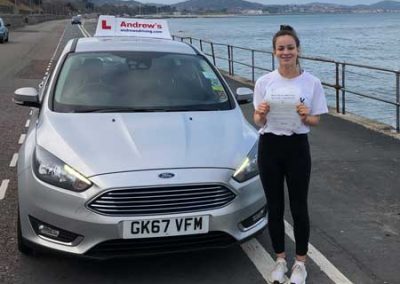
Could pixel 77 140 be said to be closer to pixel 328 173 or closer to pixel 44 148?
pixel 44 148

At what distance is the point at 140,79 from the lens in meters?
5.71

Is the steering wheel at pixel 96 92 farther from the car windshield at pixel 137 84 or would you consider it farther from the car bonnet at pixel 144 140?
the car bonnet at pixel 144 140

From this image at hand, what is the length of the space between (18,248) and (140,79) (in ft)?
6.13

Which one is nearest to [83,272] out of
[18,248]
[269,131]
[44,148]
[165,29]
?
[18,248]

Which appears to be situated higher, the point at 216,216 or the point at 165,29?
the point at 165,29

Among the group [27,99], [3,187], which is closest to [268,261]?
[27,99]

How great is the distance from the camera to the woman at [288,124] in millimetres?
3936

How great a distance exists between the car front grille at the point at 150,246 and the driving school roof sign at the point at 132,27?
15.4 feet

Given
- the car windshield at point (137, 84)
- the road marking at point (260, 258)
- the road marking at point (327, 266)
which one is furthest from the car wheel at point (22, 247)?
the road marking at point (327, 266)

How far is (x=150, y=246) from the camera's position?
4.08 meters

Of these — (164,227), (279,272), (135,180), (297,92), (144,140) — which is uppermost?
(297,92)

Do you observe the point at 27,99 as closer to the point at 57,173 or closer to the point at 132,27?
the point at 57,173

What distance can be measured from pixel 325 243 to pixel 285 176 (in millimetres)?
1110

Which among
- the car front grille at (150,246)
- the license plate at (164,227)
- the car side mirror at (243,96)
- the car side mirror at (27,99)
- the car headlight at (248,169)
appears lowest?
the car front grille at (150,246)
